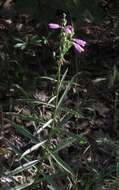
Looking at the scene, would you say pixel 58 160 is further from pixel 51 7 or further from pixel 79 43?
pixel 51 7

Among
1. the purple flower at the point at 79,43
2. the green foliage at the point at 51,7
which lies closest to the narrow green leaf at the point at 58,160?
the purple flower at the point at 79,43

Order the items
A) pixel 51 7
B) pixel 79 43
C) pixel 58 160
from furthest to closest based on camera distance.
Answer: pixel 51 7 < pixel 58 160 < pixel 79 43

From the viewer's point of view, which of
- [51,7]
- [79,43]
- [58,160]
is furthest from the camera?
[51,7]

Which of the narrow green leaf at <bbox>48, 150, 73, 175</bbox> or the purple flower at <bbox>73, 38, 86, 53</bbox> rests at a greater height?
the purple flower at <bbox>73, 38, 86, 53</bbox>

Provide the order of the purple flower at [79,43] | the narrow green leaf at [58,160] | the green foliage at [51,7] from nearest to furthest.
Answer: the purple flower at [79,43]
the narrow green leaf at [58,160]
the green foliage at [51,7]

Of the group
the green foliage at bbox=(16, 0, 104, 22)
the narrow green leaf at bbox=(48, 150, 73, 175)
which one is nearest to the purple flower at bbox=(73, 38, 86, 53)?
the narrow green leaf at bbox=(48, 150, 73, 175)

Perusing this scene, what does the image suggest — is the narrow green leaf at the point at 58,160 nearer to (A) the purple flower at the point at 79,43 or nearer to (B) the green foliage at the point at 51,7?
(A) the purple flower at the point at 79,43

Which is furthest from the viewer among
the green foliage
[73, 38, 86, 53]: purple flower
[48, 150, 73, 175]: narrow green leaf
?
the green foliage

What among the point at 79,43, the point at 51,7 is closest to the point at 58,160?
the point at 79,43

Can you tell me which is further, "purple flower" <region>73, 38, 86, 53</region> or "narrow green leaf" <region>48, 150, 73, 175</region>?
"narrow green leaf" <region>48, 150, 73, 175</region>

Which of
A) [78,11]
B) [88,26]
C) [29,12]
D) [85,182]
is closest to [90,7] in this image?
[78,11]

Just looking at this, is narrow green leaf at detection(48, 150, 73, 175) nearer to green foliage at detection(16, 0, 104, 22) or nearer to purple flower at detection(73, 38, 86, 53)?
purple flower at detection(73, 38, 86, 53)
